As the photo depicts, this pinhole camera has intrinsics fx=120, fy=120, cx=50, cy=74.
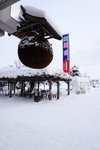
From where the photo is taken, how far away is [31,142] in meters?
3.82

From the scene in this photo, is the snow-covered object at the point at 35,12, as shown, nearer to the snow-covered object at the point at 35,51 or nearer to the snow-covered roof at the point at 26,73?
the snow-covered object at the point at 35,51

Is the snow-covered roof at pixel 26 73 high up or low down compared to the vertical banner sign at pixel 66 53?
down

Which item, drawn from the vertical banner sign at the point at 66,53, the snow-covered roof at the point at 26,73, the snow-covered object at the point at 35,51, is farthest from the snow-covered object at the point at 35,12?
the vertical banner sign at the point at 66,53

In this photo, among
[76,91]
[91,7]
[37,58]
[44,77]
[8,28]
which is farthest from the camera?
[76,91]

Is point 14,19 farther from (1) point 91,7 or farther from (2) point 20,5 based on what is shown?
(1) point 91,7

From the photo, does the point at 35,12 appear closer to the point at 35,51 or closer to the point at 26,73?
Answer: the point at 35,51

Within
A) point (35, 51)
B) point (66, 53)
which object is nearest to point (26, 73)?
point (66, 53)

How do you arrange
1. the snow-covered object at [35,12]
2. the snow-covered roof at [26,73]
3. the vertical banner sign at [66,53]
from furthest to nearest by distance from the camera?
1. the vertical banner sign at [66,53]
2. the snow-covered roof at [26,73]
3. the snow-covered object at [35,12]

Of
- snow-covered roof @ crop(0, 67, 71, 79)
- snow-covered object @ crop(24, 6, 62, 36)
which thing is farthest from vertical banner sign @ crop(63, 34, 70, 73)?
snow-covered object @ crop(24, 6, 62, 36)

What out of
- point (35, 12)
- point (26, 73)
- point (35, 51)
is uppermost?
point (35, 12)

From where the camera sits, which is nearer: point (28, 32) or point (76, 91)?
point (28, 32)

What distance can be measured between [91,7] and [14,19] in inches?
97.6

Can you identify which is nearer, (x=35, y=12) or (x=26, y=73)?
(x=35, y=12)

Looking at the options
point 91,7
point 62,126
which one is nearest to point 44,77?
point 62,126
